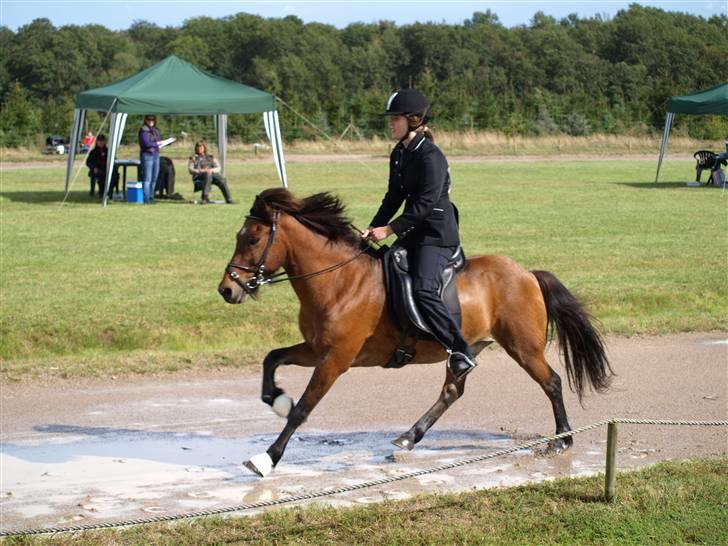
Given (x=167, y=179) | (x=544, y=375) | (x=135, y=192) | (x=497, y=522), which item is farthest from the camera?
(x=167, y=179)

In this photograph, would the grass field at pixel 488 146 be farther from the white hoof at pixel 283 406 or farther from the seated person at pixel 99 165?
the white hoof at pixel 283 406

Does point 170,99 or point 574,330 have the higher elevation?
point 170,99

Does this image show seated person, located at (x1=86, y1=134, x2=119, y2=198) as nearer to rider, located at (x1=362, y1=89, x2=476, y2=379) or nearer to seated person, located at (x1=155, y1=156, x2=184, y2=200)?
seated person, located at (x1=155, y1=156, x2=184, y2=200)

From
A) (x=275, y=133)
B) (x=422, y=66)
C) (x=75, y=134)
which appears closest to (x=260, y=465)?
(x=275, y=133)

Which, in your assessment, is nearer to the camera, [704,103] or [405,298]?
[405,298]

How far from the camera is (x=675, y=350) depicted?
12414mm

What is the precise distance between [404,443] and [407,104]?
8.39 feet

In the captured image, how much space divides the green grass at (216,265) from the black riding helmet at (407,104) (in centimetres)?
445

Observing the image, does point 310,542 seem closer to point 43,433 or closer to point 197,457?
point 197,457

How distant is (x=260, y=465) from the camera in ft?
24.8

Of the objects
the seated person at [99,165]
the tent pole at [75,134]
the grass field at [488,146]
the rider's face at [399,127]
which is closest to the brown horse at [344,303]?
the rider's face at [399,127]

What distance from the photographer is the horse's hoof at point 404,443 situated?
845 centimetres

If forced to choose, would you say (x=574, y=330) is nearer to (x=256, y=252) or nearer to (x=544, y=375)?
(x=544, y=375)

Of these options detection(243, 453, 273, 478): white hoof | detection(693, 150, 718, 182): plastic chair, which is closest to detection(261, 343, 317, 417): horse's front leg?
detection(243, 453, 273, 478): white hoof
